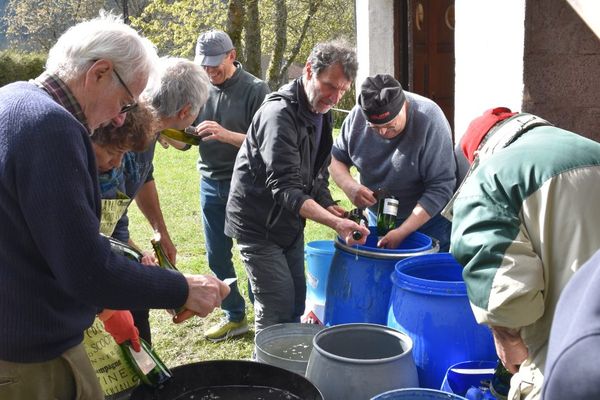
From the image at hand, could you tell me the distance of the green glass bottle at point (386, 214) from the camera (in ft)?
10.8

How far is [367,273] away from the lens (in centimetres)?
291

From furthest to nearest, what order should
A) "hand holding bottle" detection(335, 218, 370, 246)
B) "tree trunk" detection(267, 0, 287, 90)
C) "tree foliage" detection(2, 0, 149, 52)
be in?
1. "tree foliage" detection(2, 0, 149, 52)
2. "tree trunk" detection(267, 0, 287, 90)
3. "hand holding bottle" detection(335, 218, 370, 246)

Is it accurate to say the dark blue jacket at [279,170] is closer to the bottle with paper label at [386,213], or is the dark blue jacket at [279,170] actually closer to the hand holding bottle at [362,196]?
the hand holding bottle at [362,196]

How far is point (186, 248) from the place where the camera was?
7176 mm

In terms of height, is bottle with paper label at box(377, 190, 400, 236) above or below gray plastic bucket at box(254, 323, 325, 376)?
above

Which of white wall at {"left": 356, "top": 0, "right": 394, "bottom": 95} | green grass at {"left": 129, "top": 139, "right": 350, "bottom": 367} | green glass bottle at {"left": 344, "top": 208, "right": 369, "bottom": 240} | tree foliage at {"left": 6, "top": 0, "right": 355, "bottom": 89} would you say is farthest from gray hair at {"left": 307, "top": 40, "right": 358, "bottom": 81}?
tree foliage at {"left": 6, "top": 0, "right": 355, "bottom": 89}

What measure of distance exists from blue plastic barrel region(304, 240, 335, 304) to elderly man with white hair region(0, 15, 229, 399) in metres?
1.84

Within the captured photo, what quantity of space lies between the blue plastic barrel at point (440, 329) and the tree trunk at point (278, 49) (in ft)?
54.6

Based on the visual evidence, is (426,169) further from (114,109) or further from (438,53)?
(438,53)

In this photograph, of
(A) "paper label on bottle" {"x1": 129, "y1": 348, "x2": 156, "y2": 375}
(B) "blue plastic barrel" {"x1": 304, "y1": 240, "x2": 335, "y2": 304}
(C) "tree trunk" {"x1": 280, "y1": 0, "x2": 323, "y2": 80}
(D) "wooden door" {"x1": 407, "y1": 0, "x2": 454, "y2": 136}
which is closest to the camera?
(A) "paper label on bottle" {"x1": 129, "y1": 348, "x2": 156, "y2": 375}

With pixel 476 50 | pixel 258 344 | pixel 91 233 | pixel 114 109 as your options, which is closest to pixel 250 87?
pixel 476 50

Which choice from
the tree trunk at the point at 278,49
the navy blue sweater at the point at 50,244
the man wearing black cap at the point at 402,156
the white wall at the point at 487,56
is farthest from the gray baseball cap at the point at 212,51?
the tree trunk at the point at 278,49

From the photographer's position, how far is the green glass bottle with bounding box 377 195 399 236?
3291mm

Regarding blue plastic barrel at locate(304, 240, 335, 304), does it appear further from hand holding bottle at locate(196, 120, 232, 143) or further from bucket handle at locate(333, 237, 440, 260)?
hand holding bottle at locate(196, 120, 232, 143)
